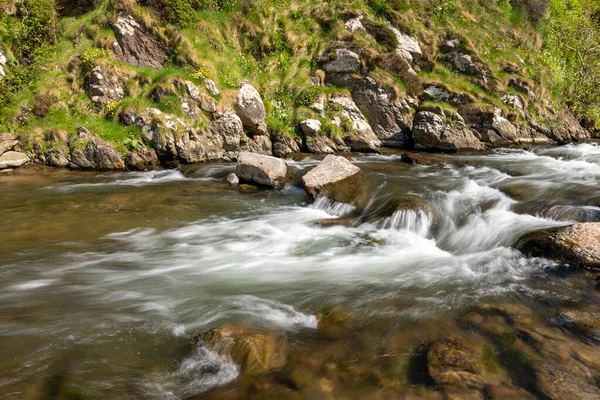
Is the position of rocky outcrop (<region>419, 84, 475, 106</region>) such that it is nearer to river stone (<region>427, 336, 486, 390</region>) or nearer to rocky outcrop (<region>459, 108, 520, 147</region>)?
rocky outcrop (<region>459, 108, 520, 147</region>)

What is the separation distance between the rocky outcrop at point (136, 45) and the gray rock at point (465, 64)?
49.8 ft

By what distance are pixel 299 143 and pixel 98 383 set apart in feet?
44.2

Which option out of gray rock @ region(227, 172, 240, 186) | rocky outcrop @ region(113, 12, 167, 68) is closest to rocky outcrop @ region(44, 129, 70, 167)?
rocky outcrop @ region(113, 12, 167, 68)

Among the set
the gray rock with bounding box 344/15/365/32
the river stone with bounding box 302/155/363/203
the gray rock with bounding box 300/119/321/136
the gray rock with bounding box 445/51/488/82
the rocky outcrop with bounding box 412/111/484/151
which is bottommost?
the river stone with bounding box 302/155/363/203

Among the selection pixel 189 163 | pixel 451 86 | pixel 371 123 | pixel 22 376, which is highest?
pixel 451 86

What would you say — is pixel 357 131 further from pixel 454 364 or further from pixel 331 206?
pixel 454 364

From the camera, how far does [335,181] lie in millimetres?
9727

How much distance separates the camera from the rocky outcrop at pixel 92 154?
12.0 meters

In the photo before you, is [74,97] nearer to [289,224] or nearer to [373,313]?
[289,224]

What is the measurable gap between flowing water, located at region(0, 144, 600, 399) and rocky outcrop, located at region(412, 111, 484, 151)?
18.9 feet

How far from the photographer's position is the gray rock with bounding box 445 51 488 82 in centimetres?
1894

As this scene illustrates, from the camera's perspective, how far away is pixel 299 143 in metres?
15.7

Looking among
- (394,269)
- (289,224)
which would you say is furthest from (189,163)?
(394,269)

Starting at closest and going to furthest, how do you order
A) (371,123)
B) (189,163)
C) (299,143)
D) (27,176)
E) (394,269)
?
(394,269)
(27,176)
(189,163)
(299,143)
(371,123)
